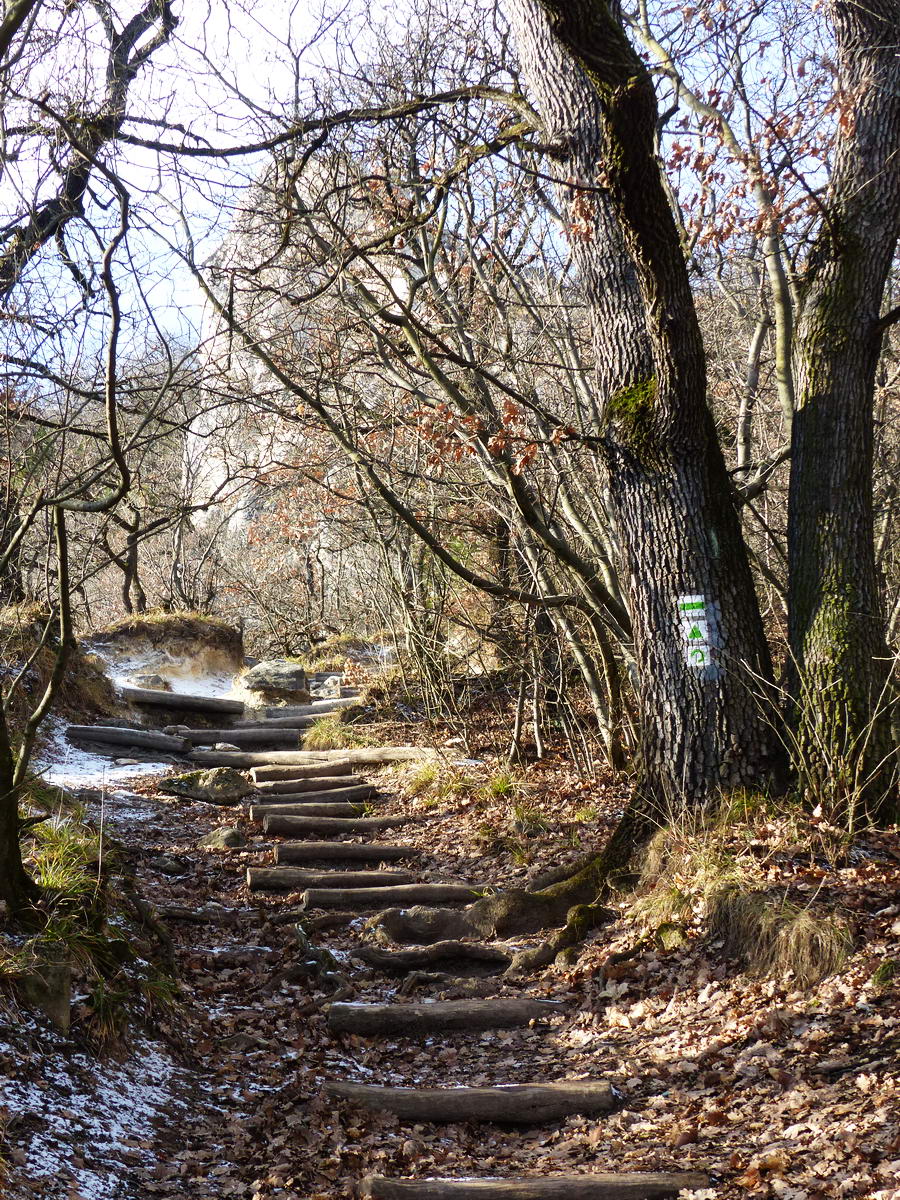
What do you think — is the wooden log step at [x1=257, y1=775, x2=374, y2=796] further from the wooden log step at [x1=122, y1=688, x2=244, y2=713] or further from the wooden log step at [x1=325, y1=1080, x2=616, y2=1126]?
the wooden log step at [x1=325, y1=1080, x2=616, y2=1126]

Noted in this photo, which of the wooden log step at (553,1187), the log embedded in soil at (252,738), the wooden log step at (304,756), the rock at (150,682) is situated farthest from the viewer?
the rock at (150,682)

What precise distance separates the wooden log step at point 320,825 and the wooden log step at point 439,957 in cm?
316

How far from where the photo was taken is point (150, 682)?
1702cm

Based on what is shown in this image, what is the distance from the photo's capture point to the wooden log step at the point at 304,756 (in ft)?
37.9

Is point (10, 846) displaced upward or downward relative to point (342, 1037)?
upward

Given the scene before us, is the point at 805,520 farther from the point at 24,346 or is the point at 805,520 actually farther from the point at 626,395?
the point at 24,346

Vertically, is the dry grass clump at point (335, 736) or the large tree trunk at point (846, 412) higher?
the large tree trunk at point (846, 412)

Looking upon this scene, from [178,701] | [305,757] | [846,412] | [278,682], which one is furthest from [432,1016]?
[278,682]

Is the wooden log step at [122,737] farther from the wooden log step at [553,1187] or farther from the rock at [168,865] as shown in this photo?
the wooden log step at [553,1187]

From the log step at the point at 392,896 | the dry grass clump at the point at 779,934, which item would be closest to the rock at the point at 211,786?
the log step at the point at 392,896

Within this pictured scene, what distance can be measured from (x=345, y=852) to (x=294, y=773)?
9.85ft

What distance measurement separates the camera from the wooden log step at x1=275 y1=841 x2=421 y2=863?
873 cm

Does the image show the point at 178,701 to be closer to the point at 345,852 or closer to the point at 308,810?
the point at 308,810

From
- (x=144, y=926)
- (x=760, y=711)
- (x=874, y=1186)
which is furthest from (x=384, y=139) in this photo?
(x=874, y=1186)
